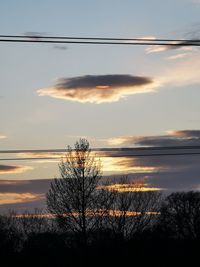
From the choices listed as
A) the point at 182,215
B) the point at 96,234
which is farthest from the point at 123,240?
the point at 182,215

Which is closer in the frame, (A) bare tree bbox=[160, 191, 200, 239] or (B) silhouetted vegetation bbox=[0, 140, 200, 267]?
(B) silhouetted vegetation bbox=[0, 140, 200, 267]

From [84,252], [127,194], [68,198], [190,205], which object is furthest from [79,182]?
[190,205]

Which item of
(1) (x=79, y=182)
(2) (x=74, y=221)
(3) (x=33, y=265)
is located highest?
(1) (x=79, y=182)

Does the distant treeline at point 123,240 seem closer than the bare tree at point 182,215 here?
Yes

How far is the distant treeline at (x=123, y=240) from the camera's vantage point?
57.3 metres

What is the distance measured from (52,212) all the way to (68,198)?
259cm

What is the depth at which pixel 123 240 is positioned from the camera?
6016cm

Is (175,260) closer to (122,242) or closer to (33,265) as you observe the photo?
(122,242)

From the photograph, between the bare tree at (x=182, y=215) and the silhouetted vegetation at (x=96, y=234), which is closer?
the silhouetted vegetation at (x=96, y=234)

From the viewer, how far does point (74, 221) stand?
55.6 m

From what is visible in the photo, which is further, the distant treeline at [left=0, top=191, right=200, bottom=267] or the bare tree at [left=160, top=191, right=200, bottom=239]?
the bare tree at [left=160, top=191, right=200, bottom=239]

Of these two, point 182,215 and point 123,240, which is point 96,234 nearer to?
point 123,240

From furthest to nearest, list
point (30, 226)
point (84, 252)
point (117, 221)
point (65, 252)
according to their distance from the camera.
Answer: point (30, 226) → point (65, 252) → point (117, 221) → point (84, 252)

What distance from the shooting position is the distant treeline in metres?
57.3
